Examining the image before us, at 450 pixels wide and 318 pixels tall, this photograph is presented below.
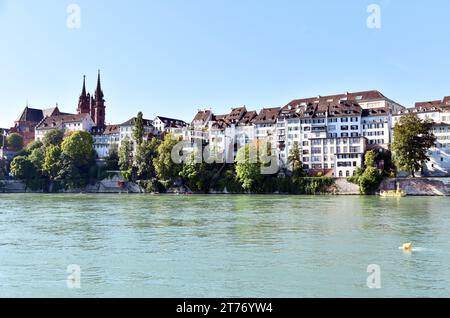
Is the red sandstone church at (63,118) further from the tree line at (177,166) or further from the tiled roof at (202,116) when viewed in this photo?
the tiled roof at (202,116)

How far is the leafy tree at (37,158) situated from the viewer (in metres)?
118

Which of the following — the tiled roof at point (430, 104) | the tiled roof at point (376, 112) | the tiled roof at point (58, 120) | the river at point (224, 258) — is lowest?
the river at point (224, 258)

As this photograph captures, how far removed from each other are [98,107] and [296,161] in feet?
241

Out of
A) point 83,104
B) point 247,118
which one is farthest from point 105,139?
point 247,118

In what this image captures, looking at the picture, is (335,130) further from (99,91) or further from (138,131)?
(99,91)

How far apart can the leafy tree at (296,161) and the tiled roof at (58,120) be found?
221 ft

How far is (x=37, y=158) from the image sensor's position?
118812mm

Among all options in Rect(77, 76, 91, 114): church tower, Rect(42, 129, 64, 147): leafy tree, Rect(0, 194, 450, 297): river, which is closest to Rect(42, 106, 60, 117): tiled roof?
Rect(77, 76, 91, 114): church tower

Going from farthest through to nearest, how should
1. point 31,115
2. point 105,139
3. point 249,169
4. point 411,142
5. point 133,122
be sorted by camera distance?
point 31,115 → point 105,139 → point 133,122 → point 249,169 → point 411,142

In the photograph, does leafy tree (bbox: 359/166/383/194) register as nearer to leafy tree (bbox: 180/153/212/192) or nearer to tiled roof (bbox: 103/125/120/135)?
leafy tree (bbox: 180/153/212/192)

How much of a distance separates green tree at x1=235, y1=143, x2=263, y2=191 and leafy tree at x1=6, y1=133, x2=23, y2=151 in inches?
2999

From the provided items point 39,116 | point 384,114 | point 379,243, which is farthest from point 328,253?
point 39,116

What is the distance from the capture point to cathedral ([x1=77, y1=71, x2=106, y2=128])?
145m

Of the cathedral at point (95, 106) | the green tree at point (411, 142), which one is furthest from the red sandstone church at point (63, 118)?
the green tree at point (411, 142)
